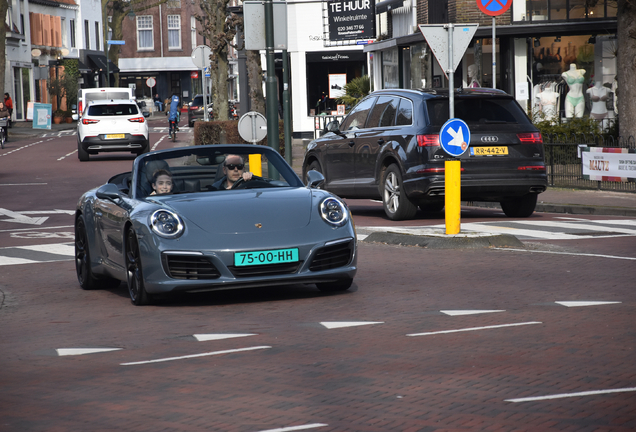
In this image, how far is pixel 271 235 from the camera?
27.0 ft

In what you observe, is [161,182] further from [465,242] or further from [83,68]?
[83,68]

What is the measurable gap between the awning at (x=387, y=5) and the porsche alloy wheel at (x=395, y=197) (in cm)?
2069

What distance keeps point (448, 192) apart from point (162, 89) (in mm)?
91501

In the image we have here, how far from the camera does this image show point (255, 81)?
104 ft

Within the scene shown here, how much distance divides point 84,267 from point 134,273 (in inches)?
60.5

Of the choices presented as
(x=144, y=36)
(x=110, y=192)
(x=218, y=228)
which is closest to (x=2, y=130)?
(x=110, y=192)

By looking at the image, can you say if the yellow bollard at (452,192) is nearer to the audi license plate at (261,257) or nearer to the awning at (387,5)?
the audi license plate at (261,257)

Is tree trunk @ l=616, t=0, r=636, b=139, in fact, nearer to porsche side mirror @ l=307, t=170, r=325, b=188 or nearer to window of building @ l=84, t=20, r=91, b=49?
porsche side mirror @ l=307, t=170, r=325, b=188

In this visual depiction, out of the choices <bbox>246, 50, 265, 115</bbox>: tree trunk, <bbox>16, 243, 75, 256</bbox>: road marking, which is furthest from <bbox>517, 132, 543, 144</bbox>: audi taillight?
<bbox>246, 50, 265, 115</bbox>: tree trunk

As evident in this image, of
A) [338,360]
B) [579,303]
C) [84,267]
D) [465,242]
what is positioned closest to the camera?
[338,360]

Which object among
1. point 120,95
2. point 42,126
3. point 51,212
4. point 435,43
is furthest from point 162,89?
point 435,43

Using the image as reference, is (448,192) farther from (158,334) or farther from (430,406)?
(430,406)

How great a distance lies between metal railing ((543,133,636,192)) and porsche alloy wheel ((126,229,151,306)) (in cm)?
1269

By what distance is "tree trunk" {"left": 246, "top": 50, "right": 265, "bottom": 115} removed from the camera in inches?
1230
